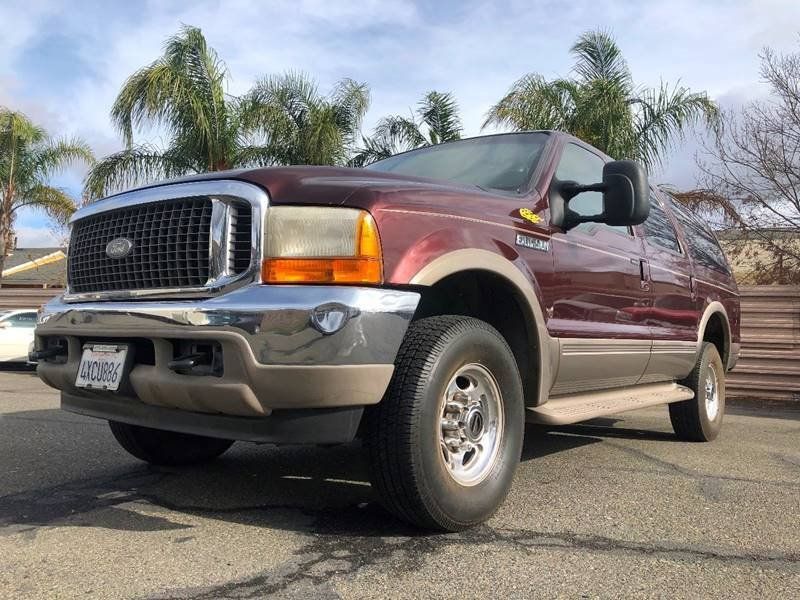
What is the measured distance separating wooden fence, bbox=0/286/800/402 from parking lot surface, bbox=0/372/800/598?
4.31m

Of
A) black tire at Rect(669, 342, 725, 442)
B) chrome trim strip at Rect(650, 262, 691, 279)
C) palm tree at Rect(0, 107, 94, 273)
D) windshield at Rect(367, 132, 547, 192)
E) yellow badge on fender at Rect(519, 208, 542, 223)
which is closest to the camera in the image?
yellow badge on fender at Rect(519, 208, 542, 223)

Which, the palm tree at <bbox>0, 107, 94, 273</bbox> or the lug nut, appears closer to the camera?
the lug nut

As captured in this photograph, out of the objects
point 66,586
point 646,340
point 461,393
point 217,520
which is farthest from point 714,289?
point 66,586

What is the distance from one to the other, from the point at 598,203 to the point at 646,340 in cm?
91

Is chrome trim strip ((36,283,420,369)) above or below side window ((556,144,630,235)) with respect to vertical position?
below

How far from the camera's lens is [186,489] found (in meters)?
3.55

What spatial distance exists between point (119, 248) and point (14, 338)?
11923mm

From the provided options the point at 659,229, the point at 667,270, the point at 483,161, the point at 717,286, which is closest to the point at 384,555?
the point at 483,161

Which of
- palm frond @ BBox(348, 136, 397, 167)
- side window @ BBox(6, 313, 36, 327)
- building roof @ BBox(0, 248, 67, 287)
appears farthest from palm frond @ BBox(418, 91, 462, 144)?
building roof @ BBox(0, 248, 67, 287)

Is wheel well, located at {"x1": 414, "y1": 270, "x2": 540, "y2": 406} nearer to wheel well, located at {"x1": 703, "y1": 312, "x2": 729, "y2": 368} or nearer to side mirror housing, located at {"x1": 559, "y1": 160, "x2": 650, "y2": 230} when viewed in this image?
side mirror housing, located at {"x1": 559, "y1": 160, "x2": 650, "y2": 230}

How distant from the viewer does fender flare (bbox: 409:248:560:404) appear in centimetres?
285

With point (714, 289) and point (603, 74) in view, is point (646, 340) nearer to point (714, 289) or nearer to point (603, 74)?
point (714, 289)

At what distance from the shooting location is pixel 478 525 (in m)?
2.98

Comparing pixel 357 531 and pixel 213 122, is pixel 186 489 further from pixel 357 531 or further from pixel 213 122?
pixel 213 122
